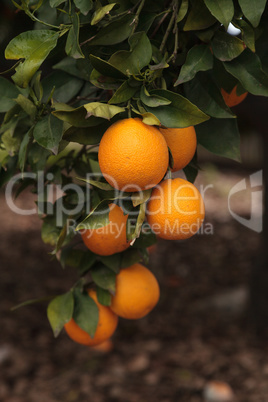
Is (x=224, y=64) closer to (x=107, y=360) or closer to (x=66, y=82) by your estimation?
(x=66, y=82)

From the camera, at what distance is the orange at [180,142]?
73 cm

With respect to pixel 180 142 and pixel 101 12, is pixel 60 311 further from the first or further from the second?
pixel 101 12

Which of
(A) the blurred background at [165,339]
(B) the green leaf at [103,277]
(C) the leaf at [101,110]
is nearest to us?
(C) the leaf at [101,110]

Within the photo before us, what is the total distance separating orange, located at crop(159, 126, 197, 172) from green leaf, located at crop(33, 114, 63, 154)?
17 cm

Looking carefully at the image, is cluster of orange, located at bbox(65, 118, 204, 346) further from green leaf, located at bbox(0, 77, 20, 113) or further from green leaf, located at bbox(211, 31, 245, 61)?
green leaf, located at bbox(0, 77, 20, 113)

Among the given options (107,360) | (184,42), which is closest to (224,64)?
(184,42)

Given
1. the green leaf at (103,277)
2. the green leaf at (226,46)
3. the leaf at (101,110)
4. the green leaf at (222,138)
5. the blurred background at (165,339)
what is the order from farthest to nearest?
the blurred background at (165,339) < the green leaf at (103,277) < the green leaf at (222,138) < the green leaf at (226,46) < the leaf at (101,110)

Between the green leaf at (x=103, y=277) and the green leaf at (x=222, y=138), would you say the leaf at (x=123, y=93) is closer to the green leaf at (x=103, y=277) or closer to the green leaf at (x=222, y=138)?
the green leaf at (x=222, y=138)

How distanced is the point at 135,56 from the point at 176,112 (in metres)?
0.11

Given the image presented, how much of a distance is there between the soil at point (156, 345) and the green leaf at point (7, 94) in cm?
163

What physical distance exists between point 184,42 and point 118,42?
16 cm

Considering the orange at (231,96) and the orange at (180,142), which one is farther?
the orange at (231,96)

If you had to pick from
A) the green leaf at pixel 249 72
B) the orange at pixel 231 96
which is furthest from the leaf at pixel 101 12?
the orange at pixel 231 96

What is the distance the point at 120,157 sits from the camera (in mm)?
660
